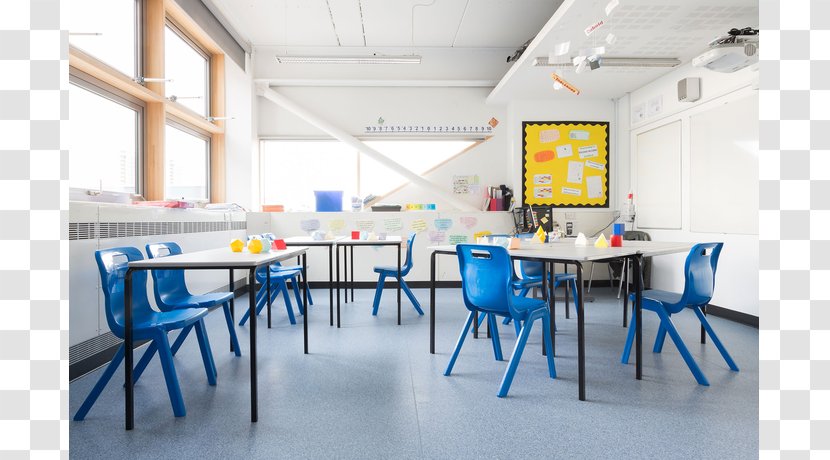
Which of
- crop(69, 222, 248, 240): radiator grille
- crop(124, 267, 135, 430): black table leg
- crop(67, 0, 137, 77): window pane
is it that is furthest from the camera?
crop(67, 0, 137, 77): window pane

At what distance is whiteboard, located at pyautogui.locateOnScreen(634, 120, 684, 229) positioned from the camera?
4.79m

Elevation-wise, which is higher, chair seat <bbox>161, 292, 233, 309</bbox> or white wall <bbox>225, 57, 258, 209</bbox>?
white wall <bbox>225, 57, 258, 209</bbox>

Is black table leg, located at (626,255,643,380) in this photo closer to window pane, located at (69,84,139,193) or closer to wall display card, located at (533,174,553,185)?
wall display card, located at (533,174,553,185)

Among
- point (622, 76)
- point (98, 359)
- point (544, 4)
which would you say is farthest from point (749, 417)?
point (544, 4)

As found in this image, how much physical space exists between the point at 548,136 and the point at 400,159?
2.09 metres

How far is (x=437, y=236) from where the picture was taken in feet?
19.1

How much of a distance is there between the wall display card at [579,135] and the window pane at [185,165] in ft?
16.0

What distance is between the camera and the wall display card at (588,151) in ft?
19.1

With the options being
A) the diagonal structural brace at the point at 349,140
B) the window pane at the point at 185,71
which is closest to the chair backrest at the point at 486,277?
the window pane at the point at 185,71

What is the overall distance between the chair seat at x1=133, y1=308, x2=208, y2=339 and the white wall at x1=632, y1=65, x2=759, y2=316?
4.34 m

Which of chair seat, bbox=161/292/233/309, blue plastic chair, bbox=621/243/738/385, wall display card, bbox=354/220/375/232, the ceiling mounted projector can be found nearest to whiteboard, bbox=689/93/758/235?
the ceiling mounted projector

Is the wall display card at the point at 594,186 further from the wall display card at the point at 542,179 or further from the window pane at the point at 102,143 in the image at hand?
the window pane at the point at 102,143

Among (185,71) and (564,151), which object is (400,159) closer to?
(564,151)

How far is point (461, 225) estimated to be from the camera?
5.81 metres
